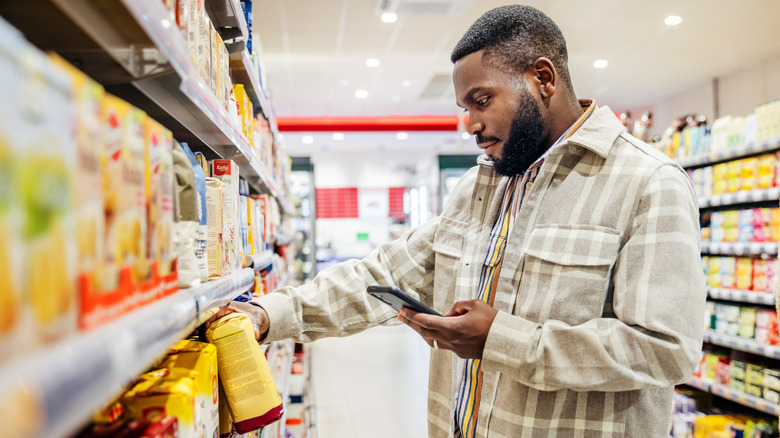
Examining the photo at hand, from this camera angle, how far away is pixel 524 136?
5.05 feet

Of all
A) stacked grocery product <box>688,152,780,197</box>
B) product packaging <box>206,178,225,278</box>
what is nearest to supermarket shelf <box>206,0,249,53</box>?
product packaging <box>206,178,225,278</box>

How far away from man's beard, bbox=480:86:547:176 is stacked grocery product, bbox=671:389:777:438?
121 inches

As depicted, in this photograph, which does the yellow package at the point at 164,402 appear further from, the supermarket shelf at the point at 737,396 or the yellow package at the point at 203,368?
the supermarket shelf at the point at 737,396

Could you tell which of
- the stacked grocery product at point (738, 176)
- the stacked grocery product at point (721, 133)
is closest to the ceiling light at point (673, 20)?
the stacked grocery product at point (721, 133)

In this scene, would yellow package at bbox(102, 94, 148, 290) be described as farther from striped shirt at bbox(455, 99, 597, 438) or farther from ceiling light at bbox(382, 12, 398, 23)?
ceiling light at bbox(382, 12, 398, 23)

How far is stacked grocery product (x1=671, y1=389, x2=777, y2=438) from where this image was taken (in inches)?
139

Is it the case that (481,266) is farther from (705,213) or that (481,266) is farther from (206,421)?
(705,213)

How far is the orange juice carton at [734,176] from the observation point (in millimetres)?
3752

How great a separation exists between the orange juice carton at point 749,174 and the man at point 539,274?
2.65m

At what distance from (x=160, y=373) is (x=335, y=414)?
13.1ft

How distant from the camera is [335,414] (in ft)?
15.2

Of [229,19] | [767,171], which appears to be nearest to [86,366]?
[229,19]

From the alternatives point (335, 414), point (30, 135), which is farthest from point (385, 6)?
point (30, 135)

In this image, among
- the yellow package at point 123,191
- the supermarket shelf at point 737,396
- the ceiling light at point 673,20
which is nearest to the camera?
the yellow package at point 123,191
